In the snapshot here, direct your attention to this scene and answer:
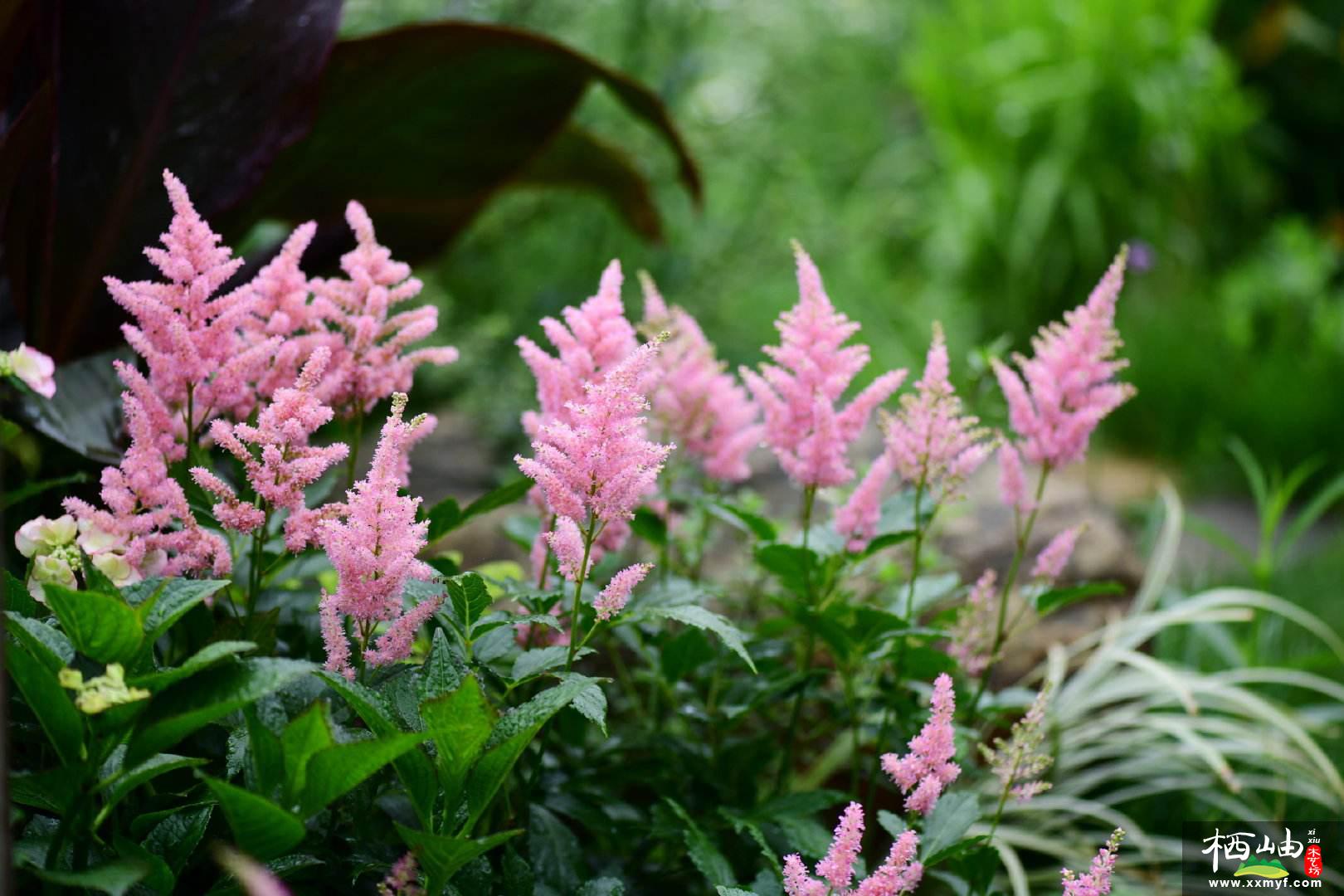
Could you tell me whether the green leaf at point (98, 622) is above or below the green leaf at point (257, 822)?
above

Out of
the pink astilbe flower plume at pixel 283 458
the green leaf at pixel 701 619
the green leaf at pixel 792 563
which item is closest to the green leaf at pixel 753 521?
the green leaf at pixel 792 563

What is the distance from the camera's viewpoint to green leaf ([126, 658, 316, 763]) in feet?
2.90

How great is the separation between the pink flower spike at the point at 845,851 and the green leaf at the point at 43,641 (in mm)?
646

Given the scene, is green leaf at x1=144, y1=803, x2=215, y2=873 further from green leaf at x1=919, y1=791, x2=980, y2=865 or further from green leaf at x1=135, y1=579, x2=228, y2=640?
green leaf at x1=919, y1=791, x2=980, y2=865

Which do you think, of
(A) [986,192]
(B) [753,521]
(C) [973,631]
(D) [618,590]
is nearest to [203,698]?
(D) [618,590]

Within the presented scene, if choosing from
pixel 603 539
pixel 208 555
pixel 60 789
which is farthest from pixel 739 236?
pixel 60 789

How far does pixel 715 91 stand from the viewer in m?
4.34

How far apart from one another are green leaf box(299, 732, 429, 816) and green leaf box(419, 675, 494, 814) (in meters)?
0.03

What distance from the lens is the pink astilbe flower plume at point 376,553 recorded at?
0.97m

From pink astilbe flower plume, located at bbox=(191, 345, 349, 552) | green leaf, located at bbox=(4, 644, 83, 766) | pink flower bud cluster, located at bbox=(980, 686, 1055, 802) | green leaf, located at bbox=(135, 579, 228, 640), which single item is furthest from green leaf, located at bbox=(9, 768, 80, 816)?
pink flower bud cluster, located at bbox=(980, 686, 1055, 802)

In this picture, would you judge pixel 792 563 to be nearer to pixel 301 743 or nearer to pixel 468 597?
pixel 468 597

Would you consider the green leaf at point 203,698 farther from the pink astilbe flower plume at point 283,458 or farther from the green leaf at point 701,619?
the green leaf at point 701,619

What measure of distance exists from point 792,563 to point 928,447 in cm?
20

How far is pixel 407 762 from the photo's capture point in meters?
0.97
